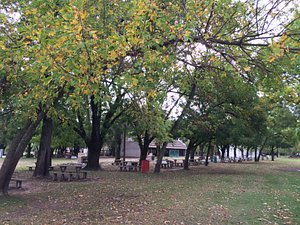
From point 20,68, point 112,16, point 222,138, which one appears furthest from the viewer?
point 222,138

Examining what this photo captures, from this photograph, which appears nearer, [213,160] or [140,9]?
[140,9]

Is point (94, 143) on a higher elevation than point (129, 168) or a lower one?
higher

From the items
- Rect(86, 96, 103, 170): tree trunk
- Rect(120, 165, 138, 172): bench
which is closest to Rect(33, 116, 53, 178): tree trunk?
Rect(86, 96, 103, 170): tree trunk

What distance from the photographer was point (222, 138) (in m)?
27.0

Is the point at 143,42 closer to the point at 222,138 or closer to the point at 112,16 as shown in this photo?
the point at 112,16

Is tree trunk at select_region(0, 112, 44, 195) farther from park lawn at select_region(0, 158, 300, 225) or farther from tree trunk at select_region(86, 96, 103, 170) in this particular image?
tree trunk at select_region(86, 96, 103, 170)

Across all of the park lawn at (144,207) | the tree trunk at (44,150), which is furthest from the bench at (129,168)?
the park lawn at (144,207)

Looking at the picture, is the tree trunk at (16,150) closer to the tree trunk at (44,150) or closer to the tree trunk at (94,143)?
the tree trunk at (44,150)

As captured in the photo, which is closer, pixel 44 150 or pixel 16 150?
pixel 16 150

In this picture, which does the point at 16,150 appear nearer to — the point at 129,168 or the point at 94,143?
the point at 94,143

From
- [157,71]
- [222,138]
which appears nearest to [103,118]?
[222,138]

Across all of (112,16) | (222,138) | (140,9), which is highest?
(112,16)

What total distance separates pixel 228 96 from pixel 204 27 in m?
13.7

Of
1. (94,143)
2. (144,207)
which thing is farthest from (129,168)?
(144,207)
